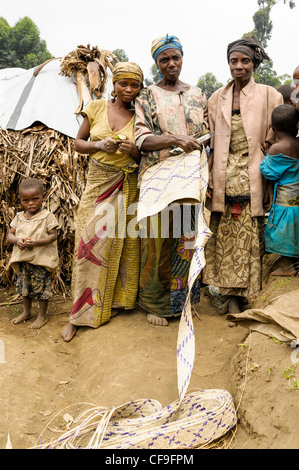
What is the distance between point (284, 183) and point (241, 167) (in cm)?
35

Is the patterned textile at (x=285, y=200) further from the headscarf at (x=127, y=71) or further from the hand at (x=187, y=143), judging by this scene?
the headscarf at (x=127, y=71)

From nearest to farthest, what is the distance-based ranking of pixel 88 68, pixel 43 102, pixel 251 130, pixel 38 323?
pixel 251 130, pixel 38 323, pixel 43 102, pixel 88 68

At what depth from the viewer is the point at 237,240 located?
11.3 ft

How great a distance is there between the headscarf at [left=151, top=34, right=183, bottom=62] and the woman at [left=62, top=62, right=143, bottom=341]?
0.64 feet

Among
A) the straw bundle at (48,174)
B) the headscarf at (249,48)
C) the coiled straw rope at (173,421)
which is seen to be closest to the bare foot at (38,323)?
the straw bundle at (48,174)

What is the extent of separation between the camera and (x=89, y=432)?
7.49 ft

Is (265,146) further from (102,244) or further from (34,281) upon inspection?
(34,281)

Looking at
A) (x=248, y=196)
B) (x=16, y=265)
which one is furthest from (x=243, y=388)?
(x=16, y=265)

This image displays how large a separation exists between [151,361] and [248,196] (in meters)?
1.45

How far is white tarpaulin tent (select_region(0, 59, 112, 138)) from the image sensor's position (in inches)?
184

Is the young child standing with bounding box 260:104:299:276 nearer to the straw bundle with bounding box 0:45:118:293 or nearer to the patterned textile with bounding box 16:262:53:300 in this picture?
the patterned textile with bounding box 16:262:53:300

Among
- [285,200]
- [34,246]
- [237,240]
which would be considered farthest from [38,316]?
[285,200]

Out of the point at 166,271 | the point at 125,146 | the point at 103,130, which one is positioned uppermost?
the point at 103,130

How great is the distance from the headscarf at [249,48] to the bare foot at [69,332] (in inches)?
99.1
